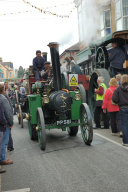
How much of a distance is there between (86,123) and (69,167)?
177cm

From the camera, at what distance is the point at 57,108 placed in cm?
687

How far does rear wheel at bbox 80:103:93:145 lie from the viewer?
6.47 m

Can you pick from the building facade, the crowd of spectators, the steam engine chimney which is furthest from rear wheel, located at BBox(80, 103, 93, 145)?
the building facade

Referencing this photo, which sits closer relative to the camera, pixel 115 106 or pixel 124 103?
pixel 124 103

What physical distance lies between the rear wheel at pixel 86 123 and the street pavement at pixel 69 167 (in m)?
0.20

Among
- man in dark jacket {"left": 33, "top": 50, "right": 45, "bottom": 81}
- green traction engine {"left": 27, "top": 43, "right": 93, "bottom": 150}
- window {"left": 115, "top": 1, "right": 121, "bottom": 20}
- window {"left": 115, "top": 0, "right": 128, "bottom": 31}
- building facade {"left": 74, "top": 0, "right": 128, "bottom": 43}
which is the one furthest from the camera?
window {"left": 115, "top": 1, "right": 121, "bottom": 20}

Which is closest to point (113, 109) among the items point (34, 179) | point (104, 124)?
point (104, 124)

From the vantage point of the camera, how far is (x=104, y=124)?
919cm

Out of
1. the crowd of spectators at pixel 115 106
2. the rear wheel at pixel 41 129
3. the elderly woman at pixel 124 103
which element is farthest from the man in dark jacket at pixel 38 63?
the elderly woman at pixel 124 103

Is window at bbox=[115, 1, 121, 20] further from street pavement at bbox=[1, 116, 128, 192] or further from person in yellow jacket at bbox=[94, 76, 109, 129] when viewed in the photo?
street pavement at bbox=[1, 116, 128, 192]

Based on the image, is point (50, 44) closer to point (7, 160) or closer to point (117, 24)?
point (7, 160)

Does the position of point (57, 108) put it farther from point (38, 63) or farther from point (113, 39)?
point (113, 39)

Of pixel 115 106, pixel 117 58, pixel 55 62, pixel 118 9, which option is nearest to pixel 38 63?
pixel 117 58

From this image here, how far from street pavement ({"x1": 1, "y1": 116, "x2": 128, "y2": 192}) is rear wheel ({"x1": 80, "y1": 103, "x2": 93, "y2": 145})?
0.66ft
